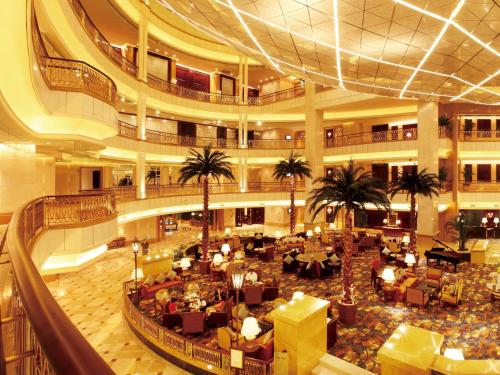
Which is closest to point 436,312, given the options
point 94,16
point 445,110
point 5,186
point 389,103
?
point 5,186

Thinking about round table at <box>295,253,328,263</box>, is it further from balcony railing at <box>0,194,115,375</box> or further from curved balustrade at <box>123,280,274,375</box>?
balcony railing at <box>0,194,115,375</box>

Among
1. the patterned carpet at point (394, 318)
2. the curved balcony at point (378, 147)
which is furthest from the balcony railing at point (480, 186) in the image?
the patterned carpet at point (394, 318)

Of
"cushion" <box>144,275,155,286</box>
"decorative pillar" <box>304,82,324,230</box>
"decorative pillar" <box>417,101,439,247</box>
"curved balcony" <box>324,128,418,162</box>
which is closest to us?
"cushion" <box>144,275,155,286</box>

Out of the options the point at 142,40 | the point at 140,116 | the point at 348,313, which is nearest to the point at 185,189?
the point at 140,116

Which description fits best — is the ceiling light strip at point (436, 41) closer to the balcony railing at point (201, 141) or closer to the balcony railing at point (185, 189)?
the balcony railing at point (185, 189)

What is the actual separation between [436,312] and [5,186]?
45.4ft

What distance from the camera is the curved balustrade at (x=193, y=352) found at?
24.0 feet

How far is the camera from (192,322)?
9.70 metres

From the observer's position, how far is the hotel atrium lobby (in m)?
5.74

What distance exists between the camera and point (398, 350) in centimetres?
641

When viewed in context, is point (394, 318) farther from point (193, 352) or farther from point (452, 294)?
point (193, 352)

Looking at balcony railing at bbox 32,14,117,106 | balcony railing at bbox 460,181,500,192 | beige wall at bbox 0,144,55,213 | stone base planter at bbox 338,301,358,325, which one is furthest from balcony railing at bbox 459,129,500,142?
beige wall at bbox 0,144,55,213

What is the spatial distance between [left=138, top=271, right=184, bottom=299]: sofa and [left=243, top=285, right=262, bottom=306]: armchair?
11.0 ft

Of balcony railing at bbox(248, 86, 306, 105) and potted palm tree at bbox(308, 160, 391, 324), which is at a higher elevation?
balcony railing at bbox(248, 86, 306, 105)
